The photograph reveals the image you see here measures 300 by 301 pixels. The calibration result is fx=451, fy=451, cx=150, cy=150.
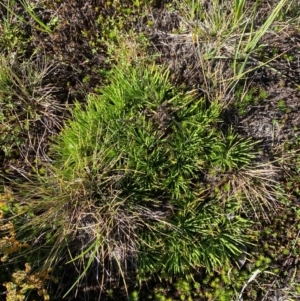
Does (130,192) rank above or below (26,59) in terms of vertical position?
below

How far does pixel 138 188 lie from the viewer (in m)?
2.50

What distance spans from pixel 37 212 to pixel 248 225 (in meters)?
1.18

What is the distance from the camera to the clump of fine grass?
95.0 inches

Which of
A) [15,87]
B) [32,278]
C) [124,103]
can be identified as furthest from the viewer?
[15,87]

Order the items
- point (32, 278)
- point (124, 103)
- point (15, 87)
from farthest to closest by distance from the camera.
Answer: point (15, 87)
point (124, 103)
point (32, 278)

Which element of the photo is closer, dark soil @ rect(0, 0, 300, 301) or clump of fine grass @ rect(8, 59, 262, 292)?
clump of fine grass @ rect(8, 59, 262, 292)

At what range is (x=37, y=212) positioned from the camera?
98.6 inches

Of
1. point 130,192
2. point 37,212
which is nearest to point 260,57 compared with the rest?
point 130,192

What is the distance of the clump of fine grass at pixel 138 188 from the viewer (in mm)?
2414

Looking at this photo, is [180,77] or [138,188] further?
[180,77]

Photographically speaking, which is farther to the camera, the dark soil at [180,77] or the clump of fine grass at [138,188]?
the dark soil at [180,77]

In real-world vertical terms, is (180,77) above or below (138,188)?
above

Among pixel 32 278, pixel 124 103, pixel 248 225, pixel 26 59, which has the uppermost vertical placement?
pixel 26 59

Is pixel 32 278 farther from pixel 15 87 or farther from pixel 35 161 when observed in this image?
pixel 15 87
